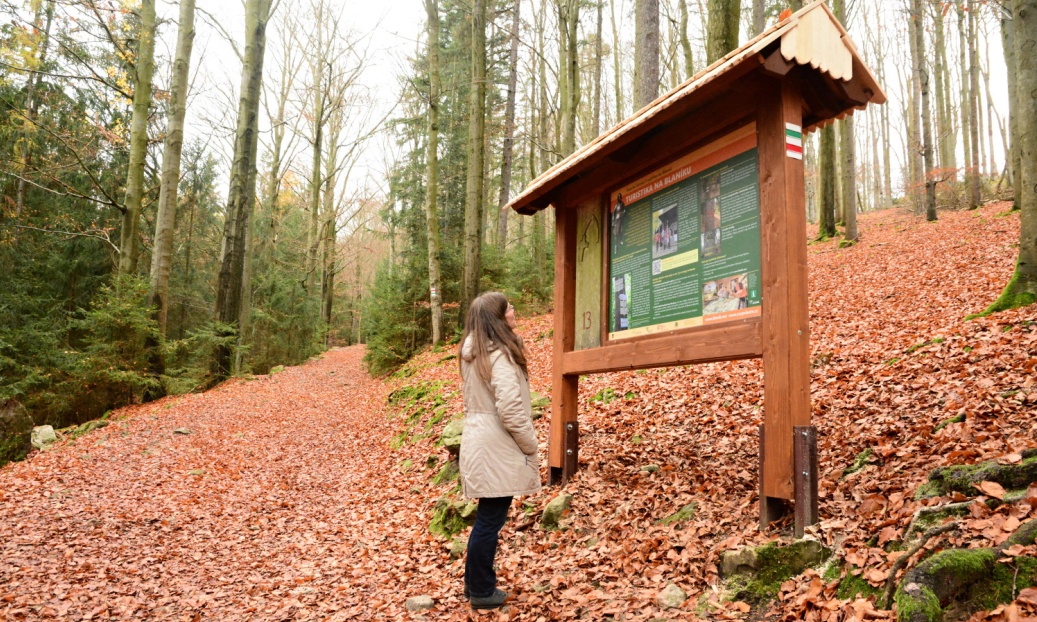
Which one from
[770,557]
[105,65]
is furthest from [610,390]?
[105,65]

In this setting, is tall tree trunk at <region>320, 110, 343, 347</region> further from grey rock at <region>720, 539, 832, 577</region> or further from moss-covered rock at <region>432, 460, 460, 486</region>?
grey rock at <region>720, 539, 832, 577</region>

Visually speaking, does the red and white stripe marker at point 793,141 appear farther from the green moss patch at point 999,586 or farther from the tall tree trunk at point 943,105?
the tall tree trunk at point 943,105

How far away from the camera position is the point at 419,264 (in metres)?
17.1

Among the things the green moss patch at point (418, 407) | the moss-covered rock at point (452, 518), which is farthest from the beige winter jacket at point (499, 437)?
the green moss patch at point (418, 407)

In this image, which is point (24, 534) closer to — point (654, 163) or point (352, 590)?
point (352, 590)

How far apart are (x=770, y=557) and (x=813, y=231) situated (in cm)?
2266

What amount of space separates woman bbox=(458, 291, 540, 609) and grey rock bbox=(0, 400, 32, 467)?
9.70 meters

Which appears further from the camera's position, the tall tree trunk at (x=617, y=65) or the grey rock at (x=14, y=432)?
the tall tree trunk at (x=617, y=65)

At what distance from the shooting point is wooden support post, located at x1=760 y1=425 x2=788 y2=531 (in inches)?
146

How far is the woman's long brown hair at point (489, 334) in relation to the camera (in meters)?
4.00

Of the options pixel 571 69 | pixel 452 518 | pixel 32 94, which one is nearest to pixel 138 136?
pixel 32 94

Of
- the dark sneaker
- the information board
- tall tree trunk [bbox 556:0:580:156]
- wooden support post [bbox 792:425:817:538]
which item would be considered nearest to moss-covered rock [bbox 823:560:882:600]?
wooden support post [bbox 792:425:817:538]

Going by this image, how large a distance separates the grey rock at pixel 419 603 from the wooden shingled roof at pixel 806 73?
3.85 meters

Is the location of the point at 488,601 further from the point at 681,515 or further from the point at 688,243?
the point at 688,243
